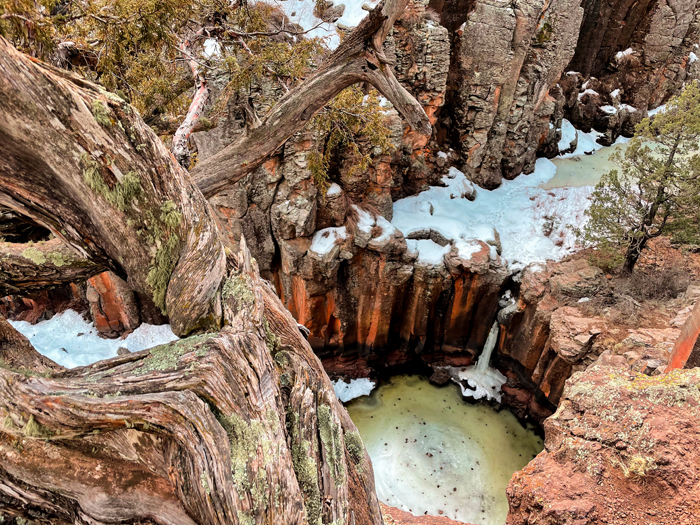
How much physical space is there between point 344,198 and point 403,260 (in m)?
2.58

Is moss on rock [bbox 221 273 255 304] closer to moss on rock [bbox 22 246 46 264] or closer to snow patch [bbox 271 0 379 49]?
moss on rock [bbox 22 246 46 264]

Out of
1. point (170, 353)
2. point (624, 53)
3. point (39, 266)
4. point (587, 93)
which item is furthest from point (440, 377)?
point (624, 53)

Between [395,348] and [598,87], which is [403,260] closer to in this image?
[395,348]

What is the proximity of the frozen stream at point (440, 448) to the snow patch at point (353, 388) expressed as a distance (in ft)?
0.64

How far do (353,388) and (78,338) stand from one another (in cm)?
772

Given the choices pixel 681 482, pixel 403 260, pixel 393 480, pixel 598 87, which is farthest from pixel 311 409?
pixel 598 87

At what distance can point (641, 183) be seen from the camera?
934 centimetres

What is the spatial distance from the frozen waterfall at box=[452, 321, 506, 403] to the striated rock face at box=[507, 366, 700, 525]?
8.54m

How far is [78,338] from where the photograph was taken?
32.2 feet

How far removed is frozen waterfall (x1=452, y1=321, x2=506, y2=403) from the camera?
40.6 ft

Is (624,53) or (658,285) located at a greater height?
(624,53)

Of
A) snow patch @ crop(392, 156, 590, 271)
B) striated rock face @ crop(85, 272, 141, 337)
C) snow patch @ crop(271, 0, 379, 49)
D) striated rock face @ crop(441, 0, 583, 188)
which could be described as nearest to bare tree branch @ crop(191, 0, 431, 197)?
striated rock face @ crop(85, 272, 141, 337)

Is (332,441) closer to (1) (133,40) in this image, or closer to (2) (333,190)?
(1) (133,40)

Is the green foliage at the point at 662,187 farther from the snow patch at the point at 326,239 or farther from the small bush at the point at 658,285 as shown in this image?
the snow patch at the point at 326,239
